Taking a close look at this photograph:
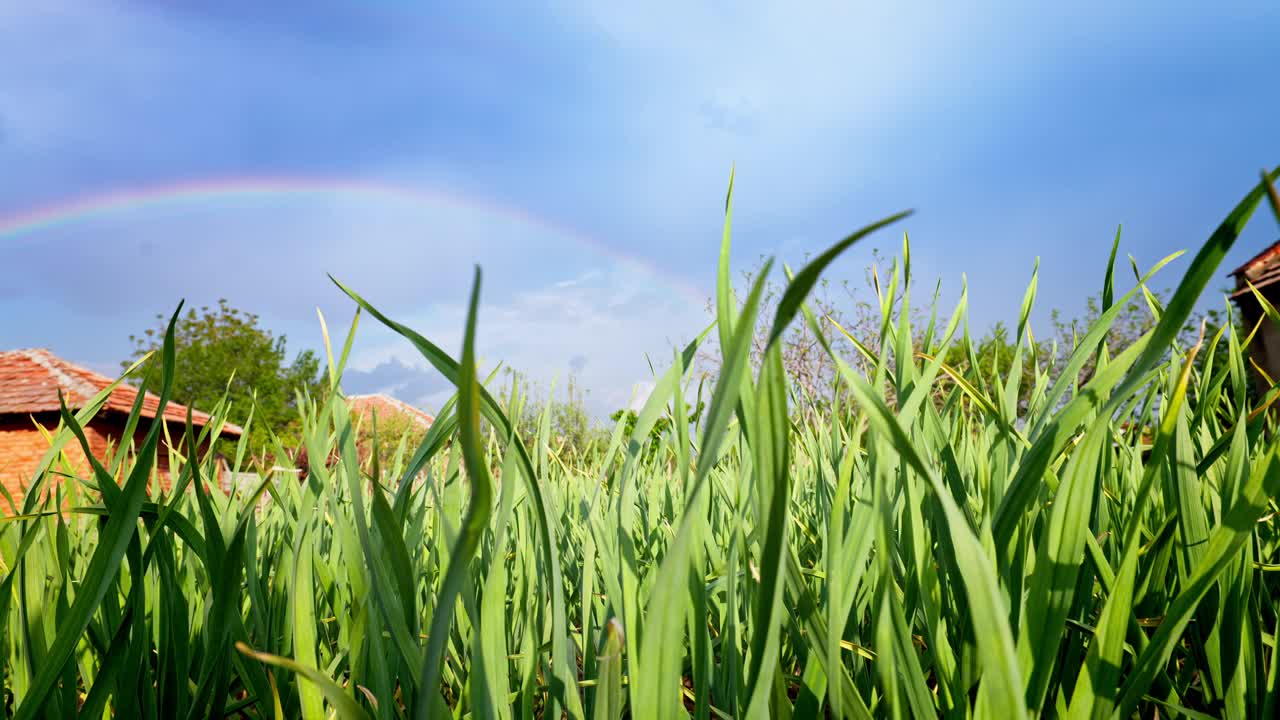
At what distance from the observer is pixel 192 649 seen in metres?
0.82

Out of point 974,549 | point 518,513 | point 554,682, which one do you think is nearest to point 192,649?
point 518,513

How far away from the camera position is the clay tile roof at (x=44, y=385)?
16.7 meters

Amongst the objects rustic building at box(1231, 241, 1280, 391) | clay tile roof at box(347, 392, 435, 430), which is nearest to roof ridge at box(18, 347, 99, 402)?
clay tile roof at box(347, 392, 435, 430)

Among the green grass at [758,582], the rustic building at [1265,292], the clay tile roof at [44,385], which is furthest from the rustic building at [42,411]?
the rustic building at [1265,292]

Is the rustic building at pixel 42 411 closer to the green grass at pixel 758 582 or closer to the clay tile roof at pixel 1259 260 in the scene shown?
the green grass at pixel 758 582

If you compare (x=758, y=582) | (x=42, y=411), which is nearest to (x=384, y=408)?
(x=42, y=411)

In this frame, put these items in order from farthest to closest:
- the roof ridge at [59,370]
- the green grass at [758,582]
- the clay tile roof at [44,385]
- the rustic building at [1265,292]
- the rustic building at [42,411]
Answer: the roof ridge at [59,370]
the clay tile roof at [44,385]
the rustic building at [42,411]
the rustic building at [1265,292]
the green grass at [758,582]

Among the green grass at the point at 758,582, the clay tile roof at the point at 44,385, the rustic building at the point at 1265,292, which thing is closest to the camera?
the green grass at the point at 758,582

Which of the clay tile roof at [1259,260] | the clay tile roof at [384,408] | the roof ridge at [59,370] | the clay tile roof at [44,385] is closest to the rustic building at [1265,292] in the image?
the clay tile roof at [1259,260]

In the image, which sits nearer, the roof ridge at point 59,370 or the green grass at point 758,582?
the green grass at point 758,582

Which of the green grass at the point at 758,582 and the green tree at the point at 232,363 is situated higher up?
the green tree at the point at 232,363

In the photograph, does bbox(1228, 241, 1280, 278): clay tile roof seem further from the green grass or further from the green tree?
the green tree

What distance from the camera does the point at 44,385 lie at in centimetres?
1825

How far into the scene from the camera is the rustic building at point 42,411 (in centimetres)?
1555
